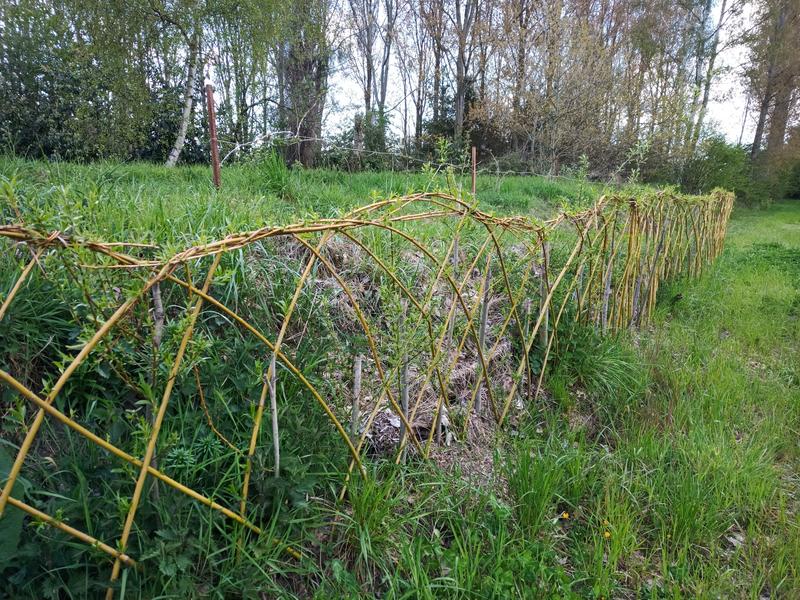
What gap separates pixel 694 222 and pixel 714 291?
2.79 feet

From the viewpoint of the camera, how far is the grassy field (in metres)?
1.38

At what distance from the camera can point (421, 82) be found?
60.2 feet

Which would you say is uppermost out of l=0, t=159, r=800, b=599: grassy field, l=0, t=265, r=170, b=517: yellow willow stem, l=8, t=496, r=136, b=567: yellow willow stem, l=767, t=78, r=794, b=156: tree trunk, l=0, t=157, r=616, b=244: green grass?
l=767, t=78, r=794, b=156: tree trunk

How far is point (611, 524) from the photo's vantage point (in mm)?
1904

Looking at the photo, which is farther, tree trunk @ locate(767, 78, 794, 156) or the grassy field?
tree trunk @ locate(767, 78, 794, 156)

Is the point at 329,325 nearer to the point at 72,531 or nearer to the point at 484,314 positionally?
the point at 484,314

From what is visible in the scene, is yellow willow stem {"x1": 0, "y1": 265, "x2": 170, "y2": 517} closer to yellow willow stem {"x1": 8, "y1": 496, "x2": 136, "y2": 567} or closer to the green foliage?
yellow willow stem {"x1": 8, "y1": 496, "x2": 136, "y2": 567}

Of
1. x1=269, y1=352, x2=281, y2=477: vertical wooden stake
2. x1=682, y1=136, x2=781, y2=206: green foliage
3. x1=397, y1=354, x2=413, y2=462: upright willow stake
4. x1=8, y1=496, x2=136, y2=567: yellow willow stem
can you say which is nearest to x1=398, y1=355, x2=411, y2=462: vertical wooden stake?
x1=397, y1=354, x2=413, y2=462: upright willow stake

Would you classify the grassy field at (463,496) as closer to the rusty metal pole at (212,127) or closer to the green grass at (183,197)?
the green grass at (183,197)

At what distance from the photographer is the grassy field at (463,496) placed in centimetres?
138

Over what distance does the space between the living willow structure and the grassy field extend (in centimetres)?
6

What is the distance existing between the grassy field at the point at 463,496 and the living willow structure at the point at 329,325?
0.21 ft

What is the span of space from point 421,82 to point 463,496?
61.4 ft

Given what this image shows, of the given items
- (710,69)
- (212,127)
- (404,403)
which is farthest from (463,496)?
(710,69)
